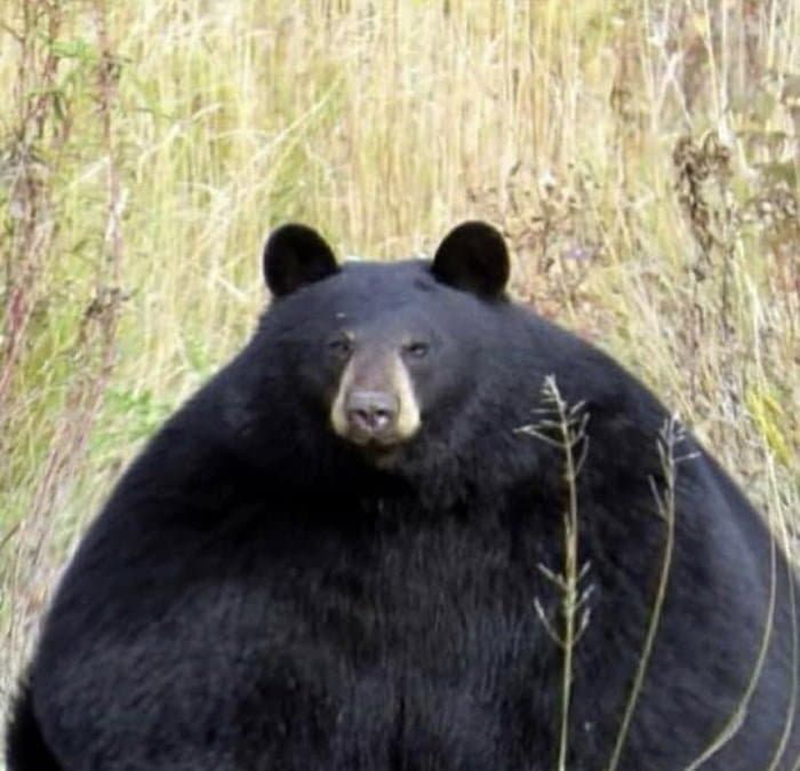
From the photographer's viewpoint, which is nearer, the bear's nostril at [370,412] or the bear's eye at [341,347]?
the bear's nostril at [370,412]

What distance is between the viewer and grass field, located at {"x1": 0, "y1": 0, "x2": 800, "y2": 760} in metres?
7.11

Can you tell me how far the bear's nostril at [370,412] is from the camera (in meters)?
5.06

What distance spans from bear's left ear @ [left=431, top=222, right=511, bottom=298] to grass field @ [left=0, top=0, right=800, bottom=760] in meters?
1.34

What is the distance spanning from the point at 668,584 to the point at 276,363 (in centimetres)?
84

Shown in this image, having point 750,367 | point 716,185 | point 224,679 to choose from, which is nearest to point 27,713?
point 224,679

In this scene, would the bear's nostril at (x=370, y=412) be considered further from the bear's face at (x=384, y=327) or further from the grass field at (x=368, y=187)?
the grass field at (x=368, y=187)

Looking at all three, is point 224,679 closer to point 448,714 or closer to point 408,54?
point 448,714

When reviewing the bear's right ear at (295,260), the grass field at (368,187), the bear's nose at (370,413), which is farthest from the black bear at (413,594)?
the grass field at (368,187)

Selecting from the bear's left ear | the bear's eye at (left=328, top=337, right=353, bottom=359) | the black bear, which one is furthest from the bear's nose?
the bear's left ear

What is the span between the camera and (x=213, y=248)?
8.88m

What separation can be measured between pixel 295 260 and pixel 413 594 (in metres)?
0.65

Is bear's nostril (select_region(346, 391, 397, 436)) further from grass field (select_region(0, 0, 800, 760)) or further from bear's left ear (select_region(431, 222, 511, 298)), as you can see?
grass field (select_region(0, 0, 800, 760))

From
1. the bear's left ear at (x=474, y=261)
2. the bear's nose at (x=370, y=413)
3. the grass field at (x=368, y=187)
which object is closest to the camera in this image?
the bear's nose at (x=370, y=413)

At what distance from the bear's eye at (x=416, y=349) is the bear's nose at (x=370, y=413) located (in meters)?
0.21
